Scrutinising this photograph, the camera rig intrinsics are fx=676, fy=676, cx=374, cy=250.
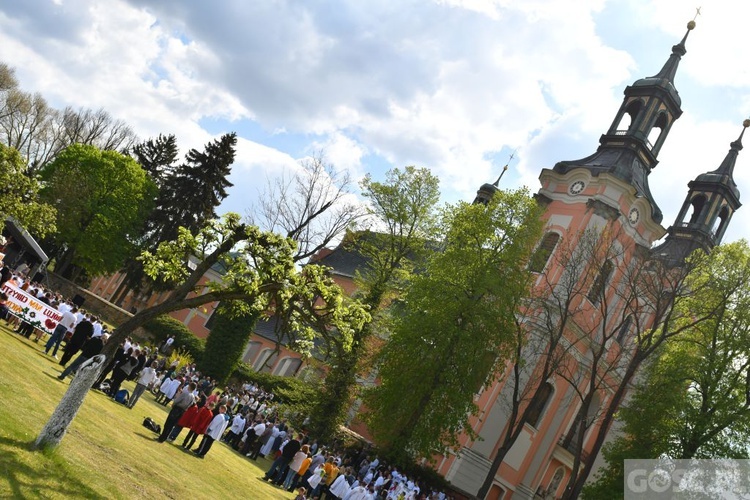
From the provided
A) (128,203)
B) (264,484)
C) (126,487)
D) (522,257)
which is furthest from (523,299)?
(128,203)

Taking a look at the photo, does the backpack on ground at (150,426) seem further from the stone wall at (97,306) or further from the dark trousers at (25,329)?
the stone wall at (97,306)

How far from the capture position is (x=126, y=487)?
36.6 ft

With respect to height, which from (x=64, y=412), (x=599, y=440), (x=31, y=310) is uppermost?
(x=599, y=440)

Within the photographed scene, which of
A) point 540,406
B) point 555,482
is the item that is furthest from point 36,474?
point 555,482

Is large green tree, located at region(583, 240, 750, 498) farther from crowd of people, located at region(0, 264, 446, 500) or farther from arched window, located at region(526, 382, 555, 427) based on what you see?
crowd of people, located at region(0, 264, 446, 500)

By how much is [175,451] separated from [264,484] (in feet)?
14.3

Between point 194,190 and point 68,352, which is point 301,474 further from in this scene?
point 194,190

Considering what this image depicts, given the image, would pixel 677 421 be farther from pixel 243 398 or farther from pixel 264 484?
pixel 243 398

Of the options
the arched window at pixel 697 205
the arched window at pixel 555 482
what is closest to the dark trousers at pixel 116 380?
the arched window at pixel 555 482

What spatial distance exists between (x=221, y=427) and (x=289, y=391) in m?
17.2

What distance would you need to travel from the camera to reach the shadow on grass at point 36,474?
9.27 m

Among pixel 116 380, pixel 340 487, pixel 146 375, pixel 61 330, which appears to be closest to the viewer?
pixel 146 375

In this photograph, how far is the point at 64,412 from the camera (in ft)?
35.6

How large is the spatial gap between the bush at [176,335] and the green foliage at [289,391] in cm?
311
